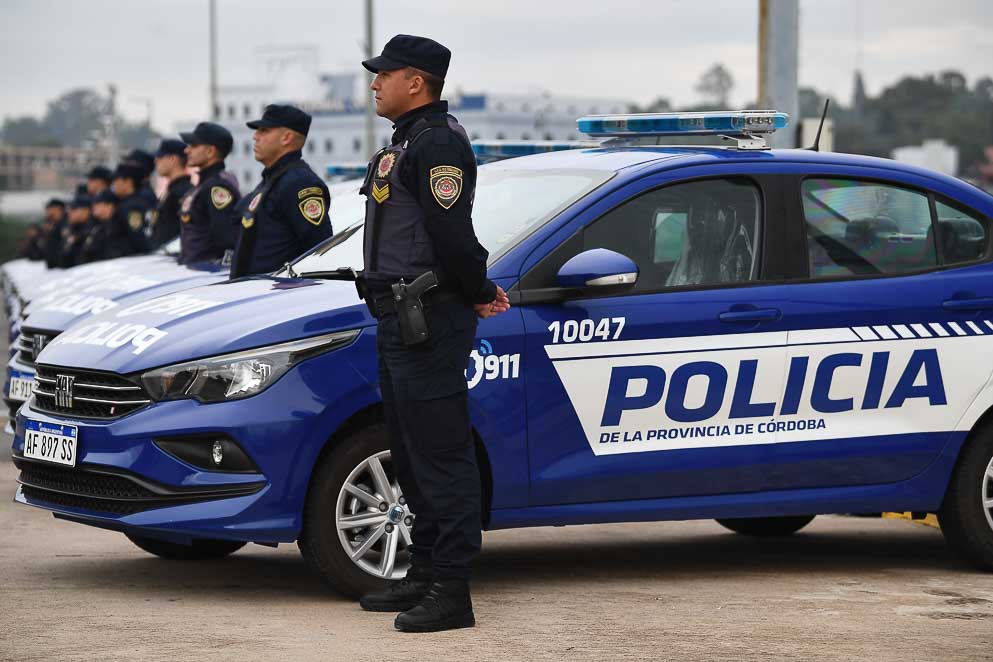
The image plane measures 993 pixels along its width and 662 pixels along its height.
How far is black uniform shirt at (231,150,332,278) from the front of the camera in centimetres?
800

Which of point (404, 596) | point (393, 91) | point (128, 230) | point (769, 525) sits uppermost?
point (393, 91)

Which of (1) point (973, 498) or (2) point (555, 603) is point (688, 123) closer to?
(1) point (973, 498)

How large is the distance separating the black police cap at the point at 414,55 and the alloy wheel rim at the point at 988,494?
2.82m

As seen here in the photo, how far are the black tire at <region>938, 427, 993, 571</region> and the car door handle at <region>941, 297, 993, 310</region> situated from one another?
49 centimetres

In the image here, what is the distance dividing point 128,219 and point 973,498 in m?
9.97

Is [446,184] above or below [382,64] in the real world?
below

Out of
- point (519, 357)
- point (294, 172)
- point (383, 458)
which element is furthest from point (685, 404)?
point (294, 172)

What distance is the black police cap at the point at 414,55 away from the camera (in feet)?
18.6

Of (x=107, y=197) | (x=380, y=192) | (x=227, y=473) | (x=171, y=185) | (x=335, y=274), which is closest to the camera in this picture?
(x=380, y=192)

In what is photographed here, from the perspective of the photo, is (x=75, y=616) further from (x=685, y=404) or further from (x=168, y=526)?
(x=685, y=404)

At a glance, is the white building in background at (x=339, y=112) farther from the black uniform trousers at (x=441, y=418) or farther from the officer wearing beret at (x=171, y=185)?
the black uniform trousers at (x=441, y=418)

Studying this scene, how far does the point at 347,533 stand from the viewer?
6023mm

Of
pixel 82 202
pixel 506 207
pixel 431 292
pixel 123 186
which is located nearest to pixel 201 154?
pixel 506 207

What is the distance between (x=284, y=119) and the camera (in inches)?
328
